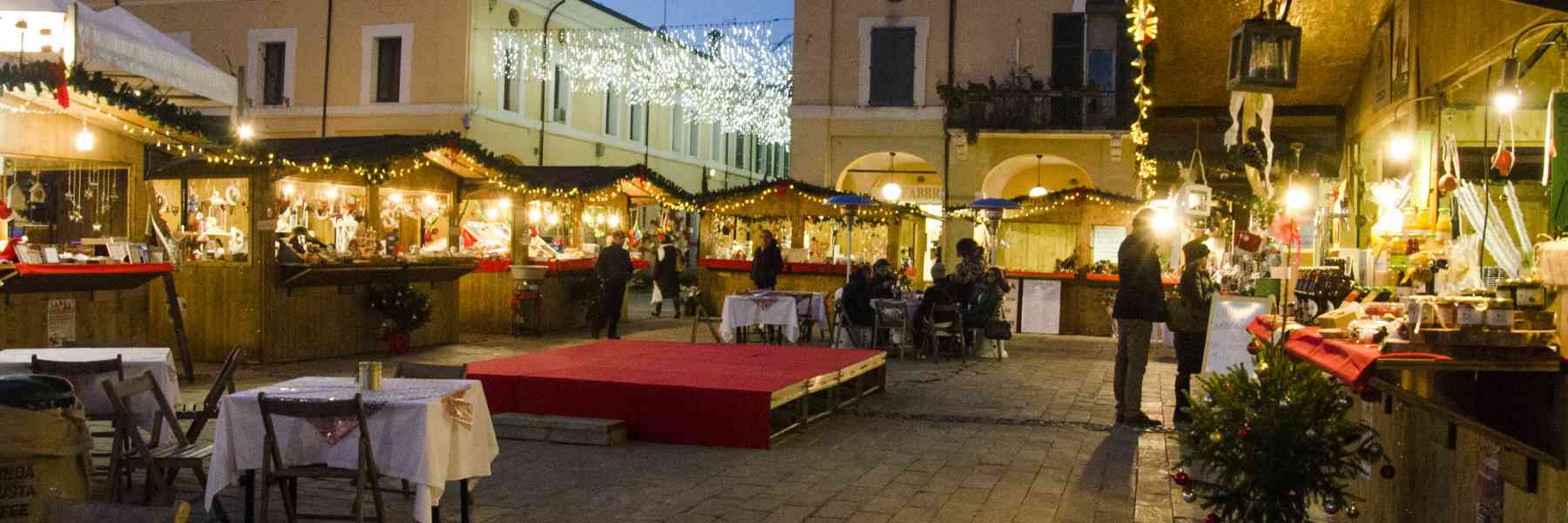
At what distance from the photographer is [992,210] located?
21.1 m

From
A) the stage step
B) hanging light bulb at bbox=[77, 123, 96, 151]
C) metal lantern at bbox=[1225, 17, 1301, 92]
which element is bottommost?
the stage step

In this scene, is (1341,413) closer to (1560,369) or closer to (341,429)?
(1560,369)

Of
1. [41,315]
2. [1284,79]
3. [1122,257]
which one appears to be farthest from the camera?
[41,315]

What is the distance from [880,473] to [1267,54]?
326 centimetres

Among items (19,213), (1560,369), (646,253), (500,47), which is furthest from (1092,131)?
(1560,369)

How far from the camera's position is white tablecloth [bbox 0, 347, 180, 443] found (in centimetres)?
704

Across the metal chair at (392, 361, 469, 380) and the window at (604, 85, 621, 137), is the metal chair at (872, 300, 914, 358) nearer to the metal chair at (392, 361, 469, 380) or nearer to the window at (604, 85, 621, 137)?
the metal chair at (392, 361, 469, 380)

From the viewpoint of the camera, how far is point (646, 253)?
26391mm

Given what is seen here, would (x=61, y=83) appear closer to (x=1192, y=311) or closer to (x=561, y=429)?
(x=561, y=429)

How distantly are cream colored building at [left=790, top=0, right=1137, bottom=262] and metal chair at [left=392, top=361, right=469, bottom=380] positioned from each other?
57.3 feet

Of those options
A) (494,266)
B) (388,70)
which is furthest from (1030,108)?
(388,70)

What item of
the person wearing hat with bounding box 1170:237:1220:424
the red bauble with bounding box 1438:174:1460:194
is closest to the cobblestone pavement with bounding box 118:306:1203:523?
the person wearing hat with bounding box 1170:237:1220:424

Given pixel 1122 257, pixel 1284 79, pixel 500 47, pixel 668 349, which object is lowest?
pixel 668 349

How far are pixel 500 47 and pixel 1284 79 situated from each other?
22.9 m
